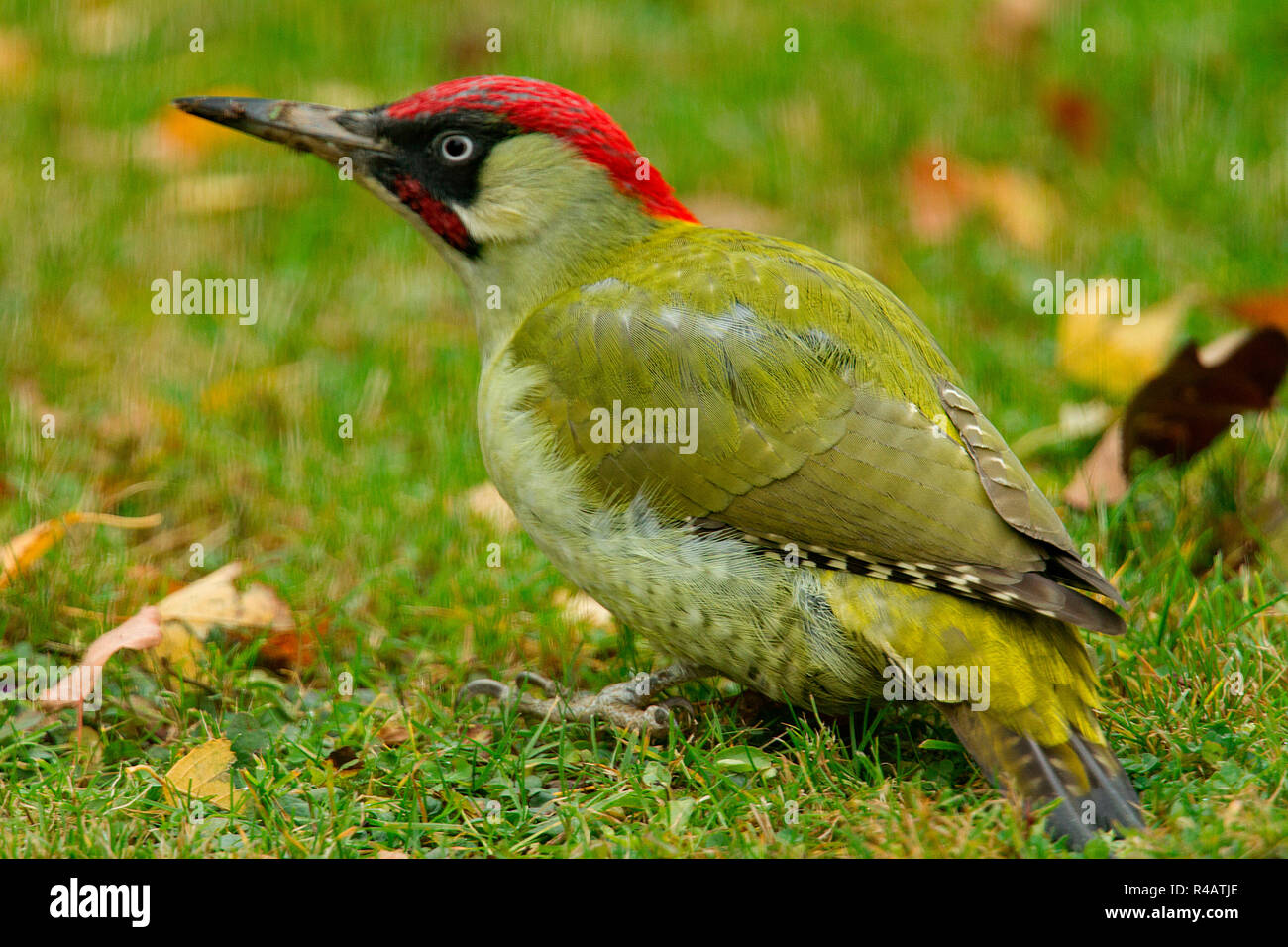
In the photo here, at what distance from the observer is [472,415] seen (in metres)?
4.63

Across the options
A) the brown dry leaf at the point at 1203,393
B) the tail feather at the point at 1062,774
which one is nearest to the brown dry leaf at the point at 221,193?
the brown dry leaf at the point at 1203,393

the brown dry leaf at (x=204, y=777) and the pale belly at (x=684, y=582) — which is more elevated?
the pale belly at (x=684, y=582)

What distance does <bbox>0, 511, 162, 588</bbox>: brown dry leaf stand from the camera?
3648 mm

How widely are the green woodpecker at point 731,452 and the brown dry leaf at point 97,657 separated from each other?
77cm

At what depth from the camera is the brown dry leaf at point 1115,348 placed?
15.1 ft

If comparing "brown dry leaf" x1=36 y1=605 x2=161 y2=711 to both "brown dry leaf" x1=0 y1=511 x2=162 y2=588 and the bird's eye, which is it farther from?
the bird's eye

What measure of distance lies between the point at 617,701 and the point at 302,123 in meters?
1.54

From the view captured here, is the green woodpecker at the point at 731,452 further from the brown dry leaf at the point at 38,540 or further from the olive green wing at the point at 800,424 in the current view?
the brown dry leaf at the point at 38,540

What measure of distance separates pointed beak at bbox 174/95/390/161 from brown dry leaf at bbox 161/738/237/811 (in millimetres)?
1388

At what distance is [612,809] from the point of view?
2.95 meters

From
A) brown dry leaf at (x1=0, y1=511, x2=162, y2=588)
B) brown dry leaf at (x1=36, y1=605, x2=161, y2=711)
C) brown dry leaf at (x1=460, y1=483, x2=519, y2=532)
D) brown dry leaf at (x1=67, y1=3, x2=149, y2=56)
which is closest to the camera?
brown dry leaf at (x1=36, y1=605, x2=161, y2=711)

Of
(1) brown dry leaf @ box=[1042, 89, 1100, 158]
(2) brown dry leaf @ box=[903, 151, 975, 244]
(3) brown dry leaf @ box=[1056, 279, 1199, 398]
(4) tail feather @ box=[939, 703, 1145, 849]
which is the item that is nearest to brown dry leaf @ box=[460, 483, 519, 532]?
(4) tail feather @ box=[939, 703, 1145, 849]

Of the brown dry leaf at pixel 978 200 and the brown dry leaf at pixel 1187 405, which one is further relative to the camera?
the brown dry leaf at pixel 978 200

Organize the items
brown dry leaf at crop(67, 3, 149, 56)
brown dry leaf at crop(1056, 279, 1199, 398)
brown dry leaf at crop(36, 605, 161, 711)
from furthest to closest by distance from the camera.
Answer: brown dry leaf at crop(67, 3, 149, 56), brown dry leaf at crop(1056, 279, 1199, 398), brown dry leaf at crop(36, 605, 161, 711)
